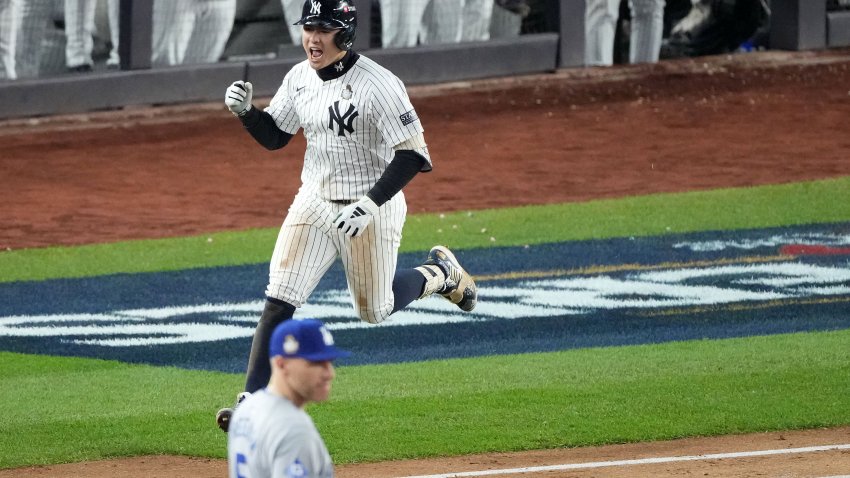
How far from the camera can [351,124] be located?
22.9ft

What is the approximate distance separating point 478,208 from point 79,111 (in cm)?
678

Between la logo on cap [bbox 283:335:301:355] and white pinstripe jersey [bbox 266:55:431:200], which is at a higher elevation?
white pinstripe jersey [bbox 266:55:431:200]

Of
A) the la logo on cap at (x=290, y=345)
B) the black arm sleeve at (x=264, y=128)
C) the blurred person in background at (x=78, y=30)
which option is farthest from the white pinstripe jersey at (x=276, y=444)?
the blurred person in background at (x=78, y=30)

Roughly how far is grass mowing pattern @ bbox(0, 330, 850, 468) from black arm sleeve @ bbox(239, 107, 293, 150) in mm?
1468

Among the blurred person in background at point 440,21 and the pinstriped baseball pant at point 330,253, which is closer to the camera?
the pinstriped baseball pant at point 330,253

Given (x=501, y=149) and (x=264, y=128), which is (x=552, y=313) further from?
(x=501, y=149)

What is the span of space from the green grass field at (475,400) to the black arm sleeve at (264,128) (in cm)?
147

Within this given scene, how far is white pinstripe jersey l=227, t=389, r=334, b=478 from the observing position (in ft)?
12.4

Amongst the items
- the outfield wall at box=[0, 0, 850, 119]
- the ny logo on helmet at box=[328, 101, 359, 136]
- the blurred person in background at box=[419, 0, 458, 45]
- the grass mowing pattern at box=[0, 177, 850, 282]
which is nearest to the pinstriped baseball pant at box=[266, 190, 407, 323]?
the ny logo on helmet at box=[328, 101, 359, 136]

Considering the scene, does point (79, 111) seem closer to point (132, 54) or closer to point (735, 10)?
point (132, 54)

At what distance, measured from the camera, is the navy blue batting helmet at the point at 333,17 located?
689 cm

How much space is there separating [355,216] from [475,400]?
174 cm

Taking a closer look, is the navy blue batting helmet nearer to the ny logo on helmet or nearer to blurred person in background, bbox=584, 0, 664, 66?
the ny logo on helmet

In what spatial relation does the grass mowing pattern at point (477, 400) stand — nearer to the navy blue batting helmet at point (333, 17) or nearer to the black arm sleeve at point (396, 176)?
the black arm sleeve at point (396, 176)
